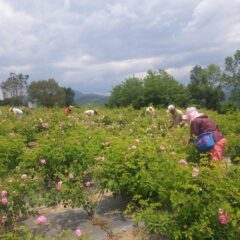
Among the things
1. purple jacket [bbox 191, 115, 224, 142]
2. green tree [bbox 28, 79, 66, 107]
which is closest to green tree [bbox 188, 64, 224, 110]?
green tree [bbox 28, 79, 66, 107]

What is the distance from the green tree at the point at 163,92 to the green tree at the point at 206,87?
18.0 feet

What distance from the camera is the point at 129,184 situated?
5.59 metres

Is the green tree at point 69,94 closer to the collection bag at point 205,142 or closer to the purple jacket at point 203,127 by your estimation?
the purple jacket at point 203,127

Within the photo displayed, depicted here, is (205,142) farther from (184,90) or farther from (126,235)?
(184,90)

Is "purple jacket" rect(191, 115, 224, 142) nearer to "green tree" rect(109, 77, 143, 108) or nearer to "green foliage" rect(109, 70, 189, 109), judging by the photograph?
"green foliage" rect(109, 70, 189, 109)

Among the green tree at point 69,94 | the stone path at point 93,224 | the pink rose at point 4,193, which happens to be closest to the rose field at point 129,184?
the pink rose at point 4,193

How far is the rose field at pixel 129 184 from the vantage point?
390 centimetres

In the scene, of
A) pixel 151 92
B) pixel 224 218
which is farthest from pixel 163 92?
pixel 224 218

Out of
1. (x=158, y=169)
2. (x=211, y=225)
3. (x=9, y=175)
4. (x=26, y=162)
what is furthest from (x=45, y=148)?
(x=211, y=225)

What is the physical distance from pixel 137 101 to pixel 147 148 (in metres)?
51.6

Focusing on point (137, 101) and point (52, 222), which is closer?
point (52, 222)

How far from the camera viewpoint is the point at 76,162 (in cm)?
617

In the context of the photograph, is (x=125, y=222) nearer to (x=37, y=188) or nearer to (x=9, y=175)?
(x=37, y=188)

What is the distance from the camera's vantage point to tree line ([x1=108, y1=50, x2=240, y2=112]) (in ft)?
192
